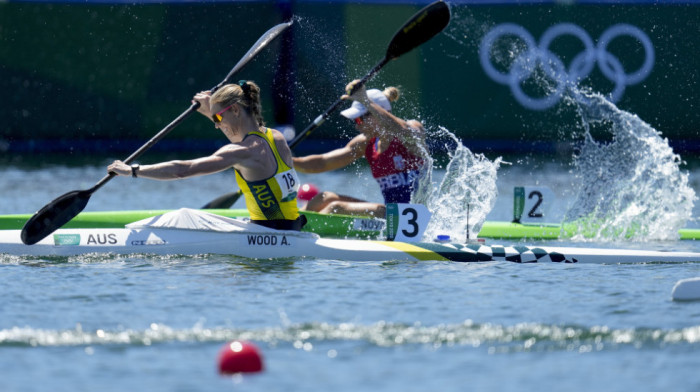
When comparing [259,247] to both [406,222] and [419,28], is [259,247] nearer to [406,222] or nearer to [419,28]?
[406,222]

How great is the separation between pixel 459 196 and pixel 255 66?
12.4 metres

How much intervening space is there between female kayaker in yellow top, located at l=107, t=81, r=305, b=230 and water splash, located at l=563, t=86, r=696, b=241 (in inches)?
141

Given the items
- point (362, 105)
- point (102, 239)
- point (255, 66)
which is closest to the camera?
point (102, 239)

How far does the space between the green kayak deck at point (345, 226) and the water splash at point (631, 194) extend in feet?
0.61

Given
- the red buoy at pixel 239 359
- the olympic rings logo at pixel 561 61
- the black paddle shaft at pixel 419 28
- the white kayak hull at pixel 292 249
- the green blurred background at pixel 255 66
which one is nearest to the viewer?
the red buoy at pixel 239 359

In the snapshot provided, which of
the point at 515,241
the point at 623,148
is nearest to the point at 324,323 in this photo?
the point at 515,241

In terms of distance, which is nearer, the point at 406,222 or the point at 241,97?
the point at 241,97

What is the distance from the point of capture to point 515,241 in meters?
11.0

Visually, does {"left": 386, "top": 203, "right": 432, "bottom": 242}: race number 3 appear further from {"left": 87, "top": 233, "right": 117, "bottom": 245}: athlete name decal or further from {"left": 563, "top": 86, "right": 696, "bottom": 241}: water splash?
{"left": 563, "top": 86, "right": 696, "bottom": 241}: water splash

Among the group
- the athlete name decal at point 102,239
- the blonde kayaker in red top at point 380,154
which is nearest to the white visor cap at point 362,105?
the blonde kayaker in red top at point 380,154

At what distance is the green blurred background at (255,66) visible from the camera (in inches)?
866

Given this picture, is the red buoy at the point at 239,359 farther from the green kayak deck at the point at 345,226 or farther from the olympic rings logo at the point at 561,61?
the olympic rings logo at the point at 561,61

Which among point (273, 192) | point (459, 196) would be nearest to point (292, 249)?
point (273, 192)

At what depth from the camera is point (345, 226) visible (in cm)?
1087
